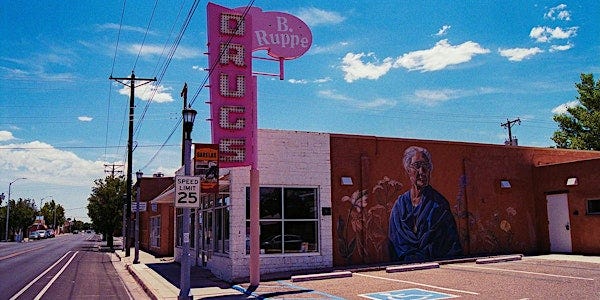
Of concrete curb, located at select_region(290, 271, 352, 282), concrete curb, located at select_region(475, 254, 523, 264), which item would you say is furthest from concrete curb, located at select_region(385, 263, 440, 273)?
concrete curb, located at select_region(475, 254, 523, 264)

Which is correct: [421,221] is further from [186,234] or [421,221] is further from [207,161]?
[186,234]

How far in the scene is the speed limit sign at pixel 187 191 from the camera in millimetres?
12016

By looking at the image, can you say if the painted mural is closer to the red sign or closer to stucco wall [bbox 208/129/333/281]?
stucco wall [bbox 208/129/333/281]

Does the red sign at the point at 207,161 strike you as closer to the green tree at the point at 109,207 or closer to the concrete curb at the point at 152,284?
the concrete curb at the point at 152,284

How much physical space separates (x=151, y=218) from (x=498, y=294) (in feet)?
101

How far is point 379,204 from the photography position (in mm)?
18531

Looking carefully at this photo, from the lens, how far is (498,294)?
1131 centimetres

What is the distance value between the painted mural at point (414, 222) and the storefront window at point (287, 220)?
42.3 inches

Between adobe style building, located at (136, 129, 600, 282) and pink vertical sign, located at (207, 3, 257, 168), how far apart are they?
52.2 inches

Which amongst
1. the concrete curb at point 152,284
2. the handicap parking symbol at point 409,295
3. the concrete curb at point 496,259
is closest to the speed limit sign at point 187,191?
the concrete curb at point 152,284

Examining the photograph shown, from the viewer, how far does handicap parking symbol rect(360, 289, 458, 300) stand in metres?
11.4

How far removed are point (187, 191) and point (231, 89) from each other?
433 cm

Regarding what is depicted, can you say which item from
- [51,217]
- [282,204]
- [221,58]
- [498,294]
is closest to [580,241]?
[498,294]

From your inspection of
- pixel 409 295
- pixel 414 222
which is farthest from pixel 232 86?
pixel 414 222
